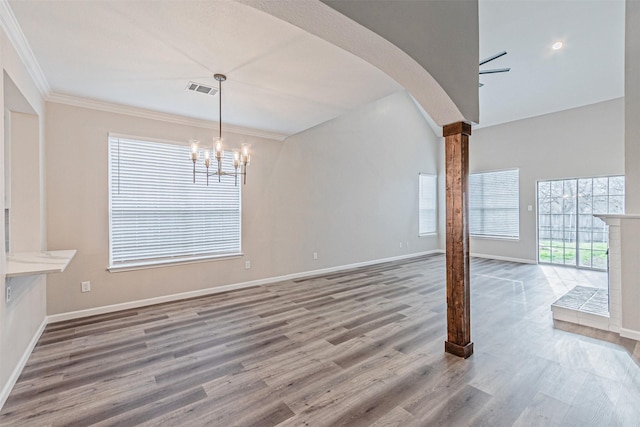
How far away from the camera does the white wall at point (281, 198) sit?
11.9 ft

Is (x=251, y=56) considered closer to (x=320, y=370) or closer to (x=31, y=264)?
(x=31, y=264)

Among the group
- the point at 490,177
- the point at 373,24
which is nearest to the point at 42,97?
the point at 373,24

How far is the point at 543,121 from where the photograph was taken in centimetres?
676

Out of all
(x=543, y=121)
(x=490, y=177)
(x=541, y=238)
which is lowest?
(x=541, y=238)

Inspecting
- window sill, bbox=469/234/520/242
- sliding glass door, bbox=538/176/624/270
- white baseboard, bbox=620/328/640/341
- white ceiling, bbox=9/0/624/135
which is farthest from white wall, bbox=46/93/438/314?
white baseboard, bbox=620/328/640/341

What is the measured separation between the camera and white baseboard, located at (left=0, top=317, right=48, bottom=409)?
2.08 metres

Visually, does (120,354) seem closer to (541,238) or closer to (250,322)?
(250,322)

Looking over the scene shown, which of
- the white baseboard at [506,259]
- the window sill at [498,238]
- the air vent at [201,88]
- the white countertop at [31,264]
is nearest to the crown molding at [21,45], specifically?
the air vent at [201,88]

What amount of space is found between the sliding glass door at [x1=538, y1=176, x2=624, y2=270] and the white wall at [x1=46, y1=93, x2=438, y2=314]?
111 inches

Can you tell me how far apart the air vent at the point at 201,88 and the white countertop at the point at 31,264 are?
2161 millimetres

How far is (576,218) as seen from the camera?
6422mm

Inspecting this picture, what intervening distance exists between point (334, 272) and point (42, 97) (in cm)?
521

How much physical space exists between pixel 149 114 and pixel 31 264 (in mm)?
2501

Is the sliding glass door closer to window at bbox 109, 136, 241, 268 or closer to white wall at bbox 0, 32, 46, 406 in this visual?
window at bbox 109, 136, 241, 268
